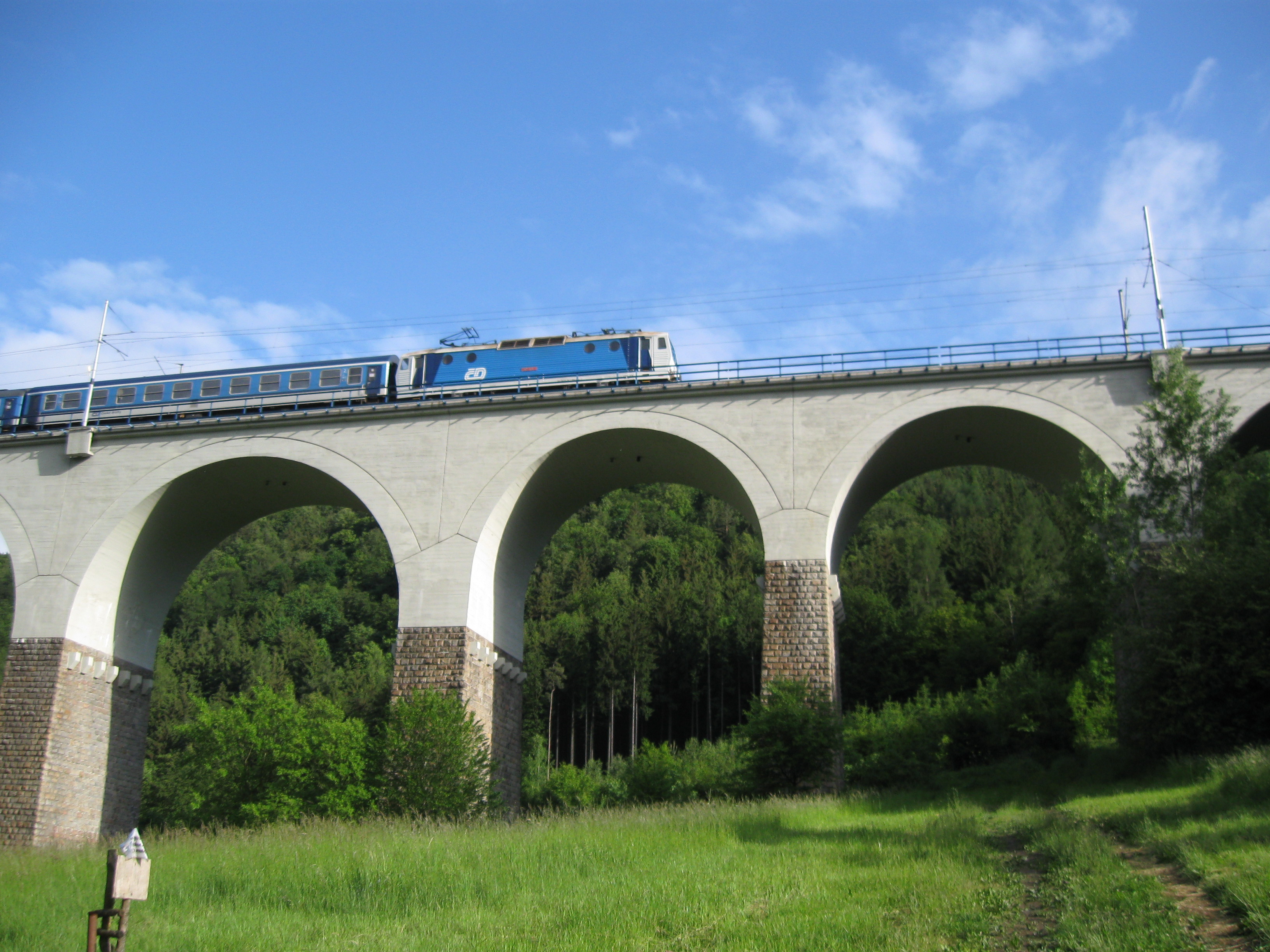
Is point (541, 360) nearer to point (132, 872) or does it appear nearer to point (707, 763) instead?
point (132, 872)

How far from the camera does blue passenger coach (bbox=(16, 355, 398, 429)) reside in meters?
28.4

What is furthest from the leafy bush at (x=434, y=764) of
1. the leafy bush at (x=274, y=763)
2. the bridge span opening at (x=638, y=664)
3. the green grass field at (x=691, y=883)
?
the bridge span opening at (x=638, y=664)

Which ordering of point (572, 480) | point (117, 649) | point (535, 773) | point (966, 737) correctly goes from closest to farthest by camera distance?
1. point (117, 649)
2. point (572, 480)
3. point (966, 737)
4. point (535, 773)

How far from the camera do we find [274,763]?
2258 cm

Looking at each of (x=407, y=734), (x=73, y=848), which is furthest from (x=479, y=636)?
(x=73, y=848)

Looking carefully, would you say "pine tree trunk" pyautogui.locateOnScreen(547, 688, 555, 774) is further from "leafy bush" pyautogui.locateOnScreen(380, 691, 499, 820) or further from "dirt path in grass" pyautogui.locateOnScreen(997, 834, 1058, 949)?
"dirt path in grass" pyautogui.locateOnScreen(997, 834, 1058, 949)

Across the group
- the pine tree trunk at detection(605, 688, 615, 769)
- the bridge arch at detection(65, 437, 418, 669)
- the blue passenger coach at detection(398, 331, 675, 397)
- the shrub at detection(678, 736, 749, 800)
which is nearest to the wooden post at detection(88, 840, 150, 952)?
the bridge arch at detection(65, 437, 418, 669)

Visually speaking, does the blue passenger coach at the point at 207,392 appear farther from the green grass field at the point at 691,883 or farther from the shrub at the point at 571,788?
the shrub at the point at 571,788

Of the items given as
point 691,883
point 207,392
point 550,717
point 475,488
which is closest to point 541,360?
point 475,488

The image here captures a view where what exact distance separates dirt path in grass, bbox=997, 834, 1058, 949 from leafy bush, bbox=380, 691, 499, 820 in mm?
10257

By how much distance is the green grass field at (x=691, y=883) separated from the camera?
926 centimetres

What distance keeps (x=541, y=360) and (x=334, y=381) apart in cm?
535

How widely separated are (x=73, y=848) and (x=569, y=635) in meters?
39.6

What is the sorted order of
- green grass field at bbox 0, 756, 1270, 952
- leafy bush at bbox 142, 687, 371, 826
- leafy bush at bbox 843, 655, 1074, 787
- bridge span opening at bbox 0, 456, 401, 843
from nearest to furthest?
green grass field at bbox 0, 756, 1270, 952 < leafy bush at bbox 142, 687, 371, 826 < bridge span opening at bbox 0, 456, 401, 843 < leafy bush at bbox 843, 655, 1074, 787
